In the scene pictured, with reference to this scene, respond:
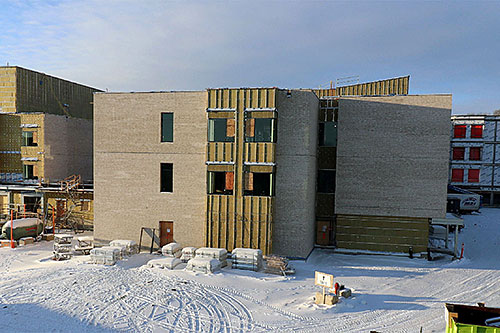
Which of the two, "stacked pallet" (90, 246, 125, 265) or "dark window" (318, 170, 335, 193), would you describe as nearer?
"stacked pallet" (90, 246, 125, 265)

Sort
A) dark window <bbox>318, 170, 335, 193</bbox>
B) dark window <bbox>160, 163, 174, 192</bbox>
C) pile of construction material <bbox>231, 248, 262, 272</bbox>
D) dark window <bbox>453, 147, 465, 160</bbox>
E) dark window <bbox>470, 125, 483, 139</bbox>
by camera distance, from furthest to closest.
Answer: dark window <bbox>453, 147, 465, 160</bbox> → dark window <bbox>470, 125, 483, 139</bbox> → dark window <bbox>318, 170, 335, 193</bbox> → dark window <bbox>160, 163, 174, 192</bbox> → pile of construction material <bbox>231, 248, 262, 272</bbox>

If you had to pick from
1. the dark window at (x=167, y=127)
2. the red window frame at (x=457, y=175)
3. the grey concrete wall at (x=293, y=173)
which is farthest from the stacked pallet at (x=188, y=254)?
the red window frame at (x=457, y=175)

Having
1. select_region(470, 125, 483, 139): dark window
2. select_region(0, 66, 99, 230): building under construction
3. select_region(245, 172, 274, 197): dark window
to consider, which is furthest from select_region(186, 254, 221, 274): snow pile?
select_region(470, 125, 483, 139): dark window

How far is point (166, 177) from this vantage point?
81.9 feet

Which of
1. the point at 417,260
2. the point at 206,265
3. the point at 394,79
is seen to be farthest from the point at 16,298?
the point at 394,79

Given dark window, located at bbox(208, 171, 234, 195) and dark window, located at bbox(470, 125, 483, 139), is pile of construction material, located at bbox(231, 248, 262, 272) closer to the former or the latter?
dark window, located at bbox(208, 171, 234, 195)

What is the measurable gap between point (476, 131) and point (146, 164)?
42.2 meters

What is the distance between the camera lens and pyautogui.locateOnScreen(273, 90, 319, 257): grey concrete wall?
23031 millimetres

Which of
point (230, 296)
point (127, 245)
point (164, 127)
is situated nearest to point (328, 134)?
point (164, 127)

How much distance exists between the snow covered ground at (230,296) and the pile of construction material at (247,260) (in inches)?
21.6

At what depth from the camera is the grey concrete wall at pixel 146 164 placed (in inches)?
960

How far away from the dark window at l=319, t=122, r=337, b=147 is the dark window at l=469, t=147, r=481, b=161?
30.5 metres

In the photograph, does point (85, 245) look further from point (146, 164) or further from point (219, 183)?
point (219, 183)

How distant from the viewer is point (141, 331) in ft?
44.2
